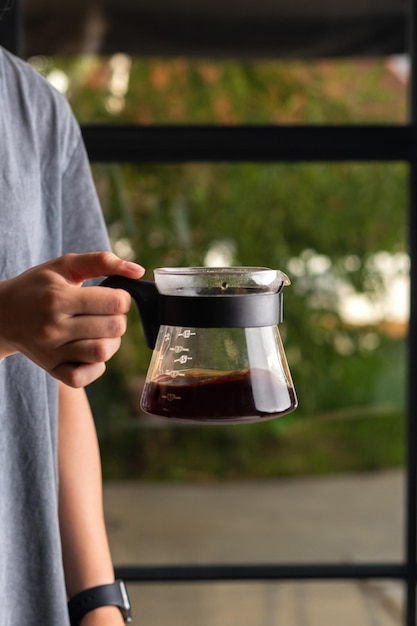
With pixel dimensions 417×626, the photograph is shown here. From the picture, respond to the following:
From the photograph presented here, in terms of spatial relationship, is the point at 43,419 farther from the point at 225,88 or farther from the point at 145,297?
the point at 225,88

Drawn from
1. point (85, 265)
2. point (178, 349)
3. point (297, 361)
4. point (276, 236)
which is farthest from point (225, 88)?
point (85, 265)

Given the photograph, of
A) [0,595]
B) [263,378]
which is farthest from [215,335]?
[0,595]

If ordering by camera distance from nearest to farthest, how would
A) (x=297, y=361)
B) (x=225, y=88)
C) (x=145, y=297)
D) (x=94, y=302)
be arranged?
(x=94, y=302), (x=145, y=297), (x=225, y=88), (x=297, y=361)

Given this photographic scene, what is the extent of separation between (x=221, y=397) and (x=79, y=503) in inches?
13.3

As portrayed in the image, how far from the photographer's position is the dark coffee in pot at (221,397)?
2.34 ft

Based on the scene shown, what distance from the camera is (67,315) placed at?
1.93 ft

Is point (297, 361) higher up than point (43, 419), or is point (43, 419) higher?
point (43, 419)

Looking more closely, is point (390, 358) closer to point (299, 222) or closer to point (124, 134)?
point (299, 222)

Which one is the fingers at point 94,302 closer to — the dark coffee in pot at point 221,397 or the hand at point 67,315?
the hand at point 67,315

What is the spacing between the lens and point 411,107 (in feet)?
5.37

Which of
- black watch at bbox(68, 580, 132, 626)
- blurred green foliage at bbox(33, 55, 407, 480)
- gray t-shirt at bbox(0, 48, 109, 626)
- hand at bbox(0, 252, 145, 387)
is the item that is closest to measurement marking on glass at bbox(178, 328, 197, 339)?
hand at bbox(0, 252, 145, 387)

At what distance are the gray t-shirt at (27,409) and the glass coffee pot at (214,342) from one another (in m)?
0.19

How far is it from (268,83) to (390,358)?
1.24m

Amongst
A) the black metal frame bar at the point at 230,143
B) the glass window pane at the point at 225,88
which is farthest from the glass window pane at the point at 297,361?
the black metal frame bar at the point at 230,143
